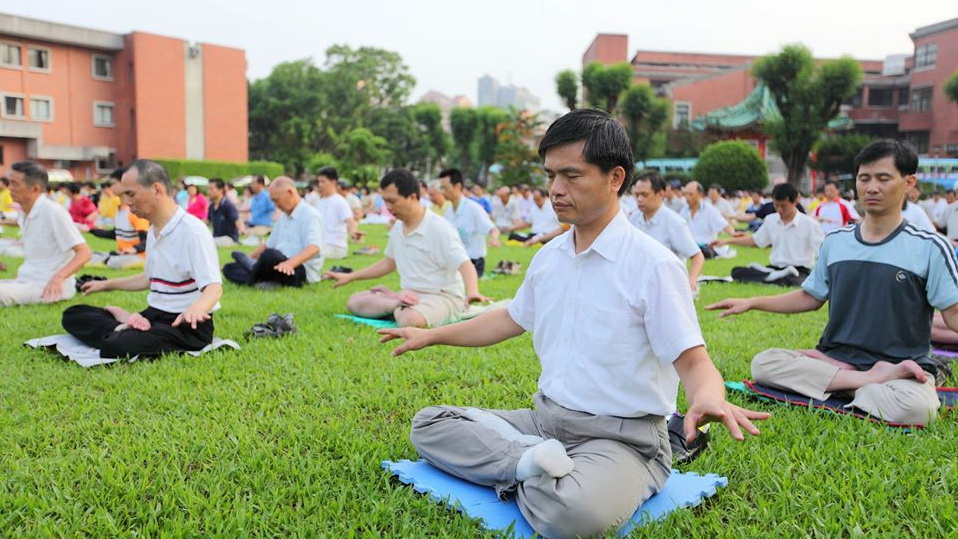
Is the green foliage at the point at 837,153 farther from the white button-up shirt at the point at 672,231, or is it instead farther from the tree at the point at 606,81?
the white button-up shirt at the point at 672,231

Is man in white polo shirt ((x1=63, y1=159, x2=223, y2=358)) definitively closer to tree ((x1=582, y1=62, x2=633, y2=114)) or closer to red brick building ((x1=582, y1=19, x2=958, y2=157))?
tree ((x1=582, y1=62, x2=633, y2=114))

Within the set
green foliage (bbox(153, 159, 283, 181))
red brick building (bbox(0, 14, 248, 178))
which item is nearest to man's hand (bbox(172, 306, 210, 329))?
green foliage (bbox(153, 159, 283, 181))

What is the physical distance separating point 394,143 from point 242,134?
1092 centimetres

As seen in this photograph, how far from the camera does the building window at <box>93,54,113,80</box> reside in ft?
124

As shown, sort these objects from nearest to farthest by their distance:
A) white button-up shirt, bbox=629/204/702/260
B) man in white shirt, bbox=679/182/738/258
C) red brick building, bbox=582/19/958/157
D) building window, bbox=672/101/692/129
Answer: white button-up shirt, bbox=629/204/702/260 < man in white shirt, bbox=679/182/738/258 < red brick building, bbox=582/19/958/157 < building window, bbox=672/101/692/129

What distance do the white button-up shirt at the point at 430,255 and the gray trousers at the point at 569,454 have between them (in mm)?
3470

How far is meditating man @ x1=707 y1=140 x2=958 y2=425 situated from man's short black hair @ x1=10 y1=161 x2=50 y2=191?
630cm

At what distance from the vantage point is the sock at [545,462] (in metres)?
2.63

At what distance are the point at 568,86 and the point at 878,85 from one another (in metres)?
23.5

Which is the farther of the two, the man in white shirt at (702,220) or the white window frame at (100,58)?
the white window frame at (100,58)

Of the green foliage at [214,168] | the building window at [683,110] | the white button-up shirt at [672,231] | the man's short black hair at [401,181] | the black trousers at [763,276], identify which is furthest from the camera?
the building window at [683,110]

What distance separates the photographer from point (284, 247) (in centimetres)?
930

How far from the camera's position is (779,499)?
2.96 m

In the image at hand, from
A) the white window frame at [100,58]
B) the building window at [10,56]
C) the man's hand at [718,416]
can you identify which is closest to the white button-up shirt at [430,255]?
the man's hand at [718,416]
